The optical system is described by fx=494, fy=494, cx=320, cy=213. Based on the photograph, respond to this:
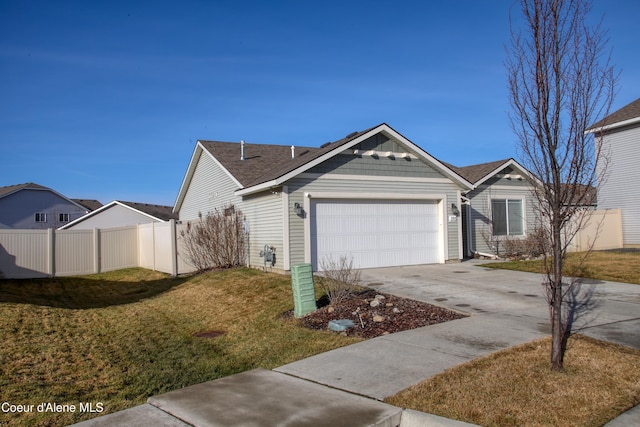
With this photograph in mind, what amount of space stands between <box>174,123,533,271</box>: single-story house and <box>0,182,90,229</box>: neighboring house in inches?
1289

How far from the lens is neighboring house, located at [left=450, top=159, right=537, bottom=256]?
19.4 metres

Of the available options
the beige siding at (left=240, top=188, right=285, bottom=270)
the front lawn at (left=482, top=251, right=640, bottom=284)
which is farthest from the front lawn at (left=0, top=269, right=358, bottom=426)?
the front lawn at (left=482, top=251, right=640, bottom=284)

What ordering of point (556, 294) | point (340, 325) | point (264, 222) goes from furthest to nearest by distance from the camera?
1. point (264, 222)
2. point (340, 325)
3. point (556, 294)

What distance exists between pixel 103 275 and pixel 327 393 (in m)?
16.7

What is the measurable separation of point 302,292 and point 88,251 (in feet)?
44.6

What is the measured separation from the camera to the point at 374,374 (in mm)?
5820

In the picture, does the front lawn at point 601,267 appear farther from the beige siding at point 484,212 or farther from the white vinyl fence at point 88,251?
the white vinyl fence at point 88,251

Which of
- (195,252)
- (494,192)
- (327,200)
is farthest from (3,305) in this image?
(494,192)

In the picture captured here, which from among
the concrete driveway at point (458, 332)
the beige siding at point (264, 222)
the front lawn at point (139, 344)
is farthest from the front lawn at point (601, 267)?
the front lawn at point (139, 344)

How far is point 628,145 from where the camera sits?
73.8 ft

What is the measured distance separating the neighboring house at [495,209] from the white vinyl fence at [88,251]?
431 inches

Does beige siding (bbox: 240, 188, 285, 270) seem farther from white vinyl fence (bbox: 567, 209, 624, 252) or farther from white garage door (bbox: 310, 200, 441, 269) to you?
white vinyl fence (bbox: 567, 209, 624, 252)

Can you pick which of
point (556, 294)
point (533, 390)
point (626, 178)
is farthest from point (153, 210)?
point (533, 390)

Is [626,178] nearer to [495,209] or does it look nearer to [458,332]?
[495,209]
